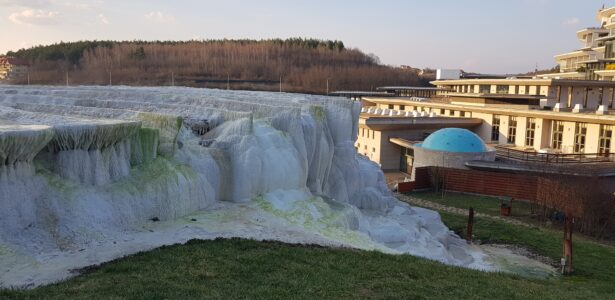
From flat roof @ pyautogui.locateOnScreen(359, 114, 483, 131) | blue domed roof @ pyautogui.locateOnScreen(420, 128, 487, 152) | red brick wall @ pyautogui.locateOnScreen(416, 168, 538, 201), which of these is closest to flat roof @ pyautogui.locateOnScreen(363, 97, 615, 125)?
flat roof @ pyautogui.locateOnScreen(359, 114, 483, 131)

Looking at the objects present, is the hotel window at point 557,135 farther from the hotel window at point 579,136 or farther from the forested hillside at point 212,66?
the forested hillside at point 212,66

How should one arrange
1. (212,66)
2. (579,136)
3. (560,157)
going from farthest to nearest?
(212,66) → (579,136) → (560,157)

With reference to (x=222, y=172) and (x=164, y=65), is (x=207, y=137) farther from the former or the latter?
(x=164, y=65)

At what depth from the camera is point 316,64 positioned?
396ft

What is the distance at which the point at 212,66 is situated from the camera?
110 m

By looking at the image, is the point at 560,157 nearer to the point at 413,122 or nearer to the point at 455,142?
the point at 455,142

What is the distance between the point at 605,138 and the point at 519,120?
7998 mm

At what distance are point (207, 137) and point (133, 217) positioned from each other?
526 cm

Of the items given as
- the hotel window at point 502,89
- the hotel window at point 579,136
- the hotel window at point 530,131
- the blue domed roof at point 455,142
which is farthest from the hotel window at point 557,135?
the hotel window at point 502,89

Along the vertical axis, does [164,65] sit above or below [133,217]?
above

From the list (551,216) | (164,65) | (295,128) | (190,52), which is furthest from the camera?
(190,52)

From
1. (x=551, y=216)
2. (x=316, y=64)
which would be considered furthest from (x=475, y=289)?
(x=316, y=64)

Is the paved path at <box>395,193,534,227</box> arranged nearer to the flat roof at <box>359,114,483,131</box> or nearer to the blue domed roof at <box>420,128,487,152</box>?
the blue domed roof at <box>420,128,487,152</box>

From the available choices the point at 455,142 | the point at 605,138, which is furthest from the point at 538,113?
the point at 455,142
